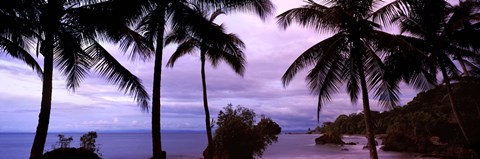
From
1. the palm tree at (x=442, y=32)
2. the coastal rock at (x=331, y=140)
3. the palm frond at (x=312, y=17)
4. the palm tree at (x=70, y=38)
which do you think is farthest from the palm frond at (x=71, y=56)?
the coastal rock at (x=331, y=140)

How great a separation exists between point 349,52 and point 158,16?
21.3ft

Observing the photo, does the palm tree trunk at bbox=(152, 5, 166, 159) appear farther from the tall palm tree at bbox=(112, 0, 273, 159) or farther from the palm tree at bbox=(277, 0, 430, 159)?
the palm tree at bbox=(277, 0, 430, 159)

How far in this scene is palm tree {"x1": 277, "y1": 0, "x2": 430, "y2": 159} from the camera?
11.0 metres

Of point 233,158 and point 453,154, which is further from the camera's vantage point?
point 453,154

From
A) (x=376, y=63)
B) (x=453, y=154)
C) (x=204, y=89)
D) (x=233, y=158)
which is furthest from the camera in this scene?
(x=453, y=154)

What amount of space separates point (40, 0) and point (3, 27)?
3.60 ft

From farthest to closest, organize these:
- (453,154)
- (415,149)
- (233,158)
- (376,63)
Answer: (415,149)
(453,154)
(233,158)
(376,63)

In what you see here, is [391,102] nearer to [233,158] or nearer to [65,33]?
[65,33]

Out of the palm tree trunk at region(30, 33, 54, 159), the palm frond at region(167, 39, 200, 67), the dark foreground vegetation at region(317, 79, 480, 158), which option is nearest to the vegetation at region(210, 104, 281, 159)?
the palm frond at region(167, 39, 200, 67)

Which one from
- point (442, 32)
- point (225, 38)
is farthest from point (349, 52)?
point (442, 32)

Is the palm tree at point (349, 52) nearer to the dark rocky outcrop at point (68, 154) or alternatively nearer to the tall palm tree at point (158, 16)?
→ the tall palm tree at point (158, 16)

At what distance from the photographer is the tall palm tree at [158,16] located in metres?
9.36

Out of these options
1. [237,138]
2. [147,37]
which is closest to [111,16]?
[147,37]

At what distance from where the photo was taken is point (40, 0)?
29.9ft
